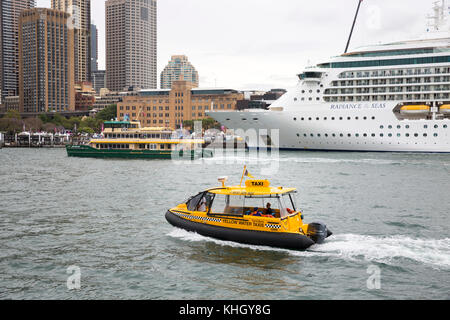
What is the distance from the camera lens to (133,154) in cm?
6481

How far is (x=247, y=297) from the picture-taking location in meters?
12.3

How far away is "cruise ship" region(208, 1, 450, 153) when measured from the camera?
64375mm

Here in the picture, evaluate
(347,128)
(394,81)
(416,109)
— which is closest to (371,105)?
(347,128)

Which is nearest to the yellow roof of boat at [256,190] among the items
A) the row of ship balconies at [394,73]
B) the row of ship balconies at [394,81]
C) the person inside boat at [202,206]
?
→ the person inside boat at [202,206]

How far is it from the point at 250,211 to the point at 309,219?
17.5 ft

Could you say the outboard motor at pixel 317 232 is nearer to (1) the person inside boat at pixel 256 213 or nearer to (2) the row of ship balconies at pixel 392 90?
(1) the person inside boat at pixel 256 213

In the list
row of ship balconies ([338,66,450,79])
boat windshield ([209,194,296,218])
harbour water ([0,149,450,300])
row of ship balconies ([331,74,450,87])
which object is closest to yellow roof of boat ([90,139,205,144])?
row of ship balconies ([331,74,450,87])

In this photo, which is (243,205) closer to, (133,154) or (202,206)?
(202,206)

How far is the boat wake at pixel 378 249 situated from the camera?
50.2 feet

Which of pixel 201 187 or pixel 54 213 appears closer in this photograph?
pixel 54 213

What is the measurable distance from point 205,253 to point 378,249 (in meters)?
6.12
